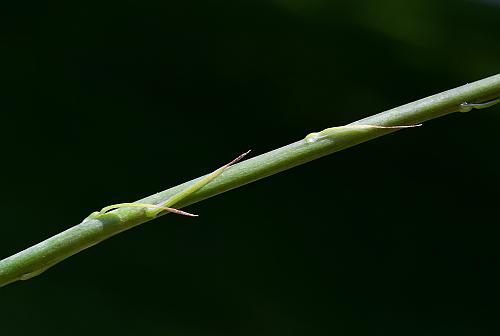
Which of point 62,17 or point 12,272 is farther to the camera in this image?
point 62,17

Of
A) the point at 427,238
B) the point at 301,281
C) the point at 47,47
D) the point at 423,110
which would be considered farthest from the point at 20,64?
the point at 423,110

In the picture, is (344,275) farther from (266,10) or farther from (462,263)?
(266,10)

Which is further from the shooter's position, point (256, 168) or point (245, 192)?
point (245, 192)

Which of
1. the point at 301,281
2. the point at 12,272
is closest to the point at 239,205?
the point at 301,281

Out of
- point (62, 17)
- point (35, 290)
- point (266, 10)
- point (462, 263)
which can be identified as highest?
point (62, 17)

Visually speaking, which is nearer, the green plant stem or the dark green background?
the green plant stem

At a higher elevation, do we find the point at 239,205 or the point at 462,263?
the point at 239,205
